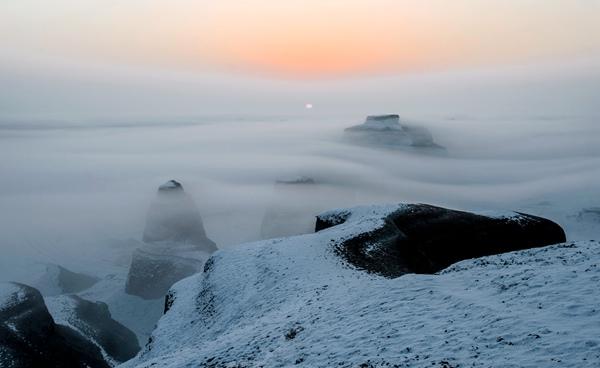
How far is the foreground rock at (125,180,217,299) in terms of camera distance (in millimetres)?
85375

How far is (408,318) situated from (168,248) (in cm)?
8549

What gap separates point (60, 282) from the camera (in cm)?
9388

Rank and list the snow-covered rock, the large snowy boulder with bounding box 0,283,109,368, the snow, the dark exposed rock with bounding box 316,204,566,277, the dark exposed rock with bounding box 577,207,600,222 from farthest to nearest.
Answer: the dark exposed rock with bounding box 577,207,600,222
the snow-covered rock
the large snowy boulder with bounding box 0,283,109,368
the dark exposed rock with bounding box 316,204,566,277
the snow

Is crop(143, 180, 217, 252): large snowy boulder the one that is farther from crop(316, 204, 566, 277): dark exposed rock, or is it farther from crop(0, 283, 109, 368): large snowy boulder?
crop(316, 204, 566, 277): dark exposed rock

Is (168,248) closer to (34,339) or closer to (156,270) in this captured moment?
(156,270)

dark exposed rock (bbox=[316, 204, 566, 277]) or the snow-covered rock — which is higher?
dark exposed rock (bbox=[316, 204, 566, 277])

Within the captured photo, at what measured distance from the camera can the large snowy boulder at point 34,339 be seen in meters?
40.1

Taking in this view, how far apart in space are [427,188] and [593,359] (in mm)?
196165

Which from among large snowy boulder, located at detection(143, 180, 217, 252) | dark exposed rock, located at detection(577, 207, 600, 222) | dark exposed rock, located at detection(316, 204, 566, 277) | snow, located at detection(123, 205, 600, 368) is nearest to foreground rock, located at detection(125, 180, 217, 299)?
large snowy boulder, located at detection(143, 180, 217, 252)

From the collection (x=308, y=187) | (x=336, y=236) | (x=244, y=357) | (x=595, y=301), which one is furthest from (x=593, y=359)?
(x=308, y=187)

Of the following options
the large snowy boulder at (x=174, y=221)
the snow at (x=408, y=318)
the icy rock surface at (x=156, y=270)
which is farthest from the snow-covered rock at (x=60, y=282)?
the snow at (x=408, y=318)

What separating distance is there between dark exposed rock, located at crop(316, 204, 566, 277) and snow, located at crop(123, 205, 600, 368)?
14.2 feet

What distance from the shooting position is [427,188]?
200 meters

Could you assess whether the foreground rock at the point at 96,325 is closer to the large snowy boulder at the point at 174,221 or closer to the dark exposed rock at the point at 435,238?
the large snowy boulder at the point at 174,221
